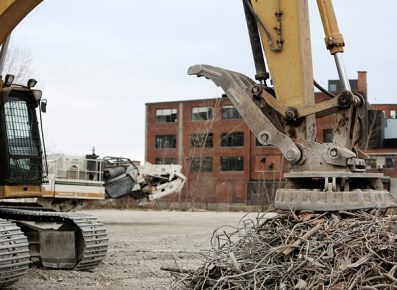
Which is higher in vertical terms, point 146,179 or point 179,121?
point 179,121

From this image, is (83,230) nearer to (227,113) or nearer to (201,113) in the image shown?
(227,113)

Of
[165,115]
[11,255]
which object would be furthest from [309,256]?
[165,115]

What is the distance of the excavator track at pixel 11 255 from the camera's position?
22.3 ft

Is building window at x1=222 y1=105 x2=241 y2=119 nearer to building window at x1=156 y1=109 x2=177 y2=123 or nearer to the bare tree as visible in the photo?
the bare tree

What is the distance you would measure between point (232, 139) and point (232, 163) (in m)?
2.15

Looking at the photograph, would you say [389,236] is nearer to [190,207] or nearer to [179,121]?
[190,207]

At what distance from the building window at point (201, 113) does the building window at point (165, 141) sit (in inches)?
123

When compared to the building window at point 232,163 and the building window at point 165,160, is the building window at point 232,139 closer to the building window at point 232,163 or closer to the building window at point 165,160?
the building window at point 232,163

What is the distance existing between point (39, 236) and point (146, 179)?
1270 cm

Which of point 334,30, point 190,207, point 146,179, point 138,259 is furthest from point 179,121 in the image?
point 334,30

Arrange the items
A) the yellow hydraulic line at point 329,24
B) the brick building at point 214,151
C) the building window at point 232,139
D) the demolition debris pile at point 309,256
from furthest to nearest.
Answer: the building window at point 232,139, the brick building at point 214,151, the yellow hydraulic line at point 329,24, the demolition debris pile at point 309,256

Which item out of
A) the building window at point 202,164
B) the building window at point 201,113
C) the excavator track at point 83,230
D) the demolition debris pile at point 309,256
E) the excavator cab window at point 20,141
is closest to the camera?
the demolition debris pile at point 309,256

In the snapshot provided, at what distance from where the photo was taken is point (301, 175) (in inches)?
184

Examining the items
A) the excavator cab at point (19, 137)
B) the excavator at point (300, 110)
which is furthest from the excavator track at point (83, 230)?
the excavator at point (300, 110)
